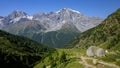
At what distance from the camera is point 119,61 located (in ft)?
452

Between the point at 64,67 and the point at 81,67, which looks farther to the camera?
the point at 64,67

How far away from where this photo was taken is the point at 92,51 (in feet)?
584

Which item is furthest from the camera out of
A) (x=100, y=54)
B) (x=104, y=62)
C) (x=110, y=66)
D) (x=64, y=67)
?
(x=100, y=54)

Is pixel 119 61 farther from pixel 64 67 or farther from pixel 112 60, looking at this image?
pixel 64 67

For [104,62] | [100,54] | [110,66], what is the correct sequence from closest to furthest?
[110,66] → [104,62] → [100,54]

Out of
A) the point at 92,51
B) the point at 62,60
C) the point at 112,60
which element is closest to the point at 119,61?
the point at 112,60

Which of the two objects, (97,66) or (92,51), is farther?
(92,51)

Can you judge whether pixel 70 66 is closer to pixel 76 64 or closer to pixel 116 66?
pixel 76 64

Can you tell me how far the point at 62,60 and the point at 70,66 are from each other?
127ft

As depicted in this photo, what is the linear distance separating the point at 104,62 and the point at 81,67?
47.4ft

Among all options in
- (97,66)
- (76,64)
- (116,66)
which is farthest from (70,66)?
(116,66)

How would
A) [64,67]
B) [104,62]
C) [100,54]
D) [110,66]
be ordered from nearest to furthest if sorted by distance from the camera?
[110,66]
[104,62]
[64,67]
[100,54]

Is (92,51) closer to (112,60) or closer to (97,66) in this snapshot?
(112,60)

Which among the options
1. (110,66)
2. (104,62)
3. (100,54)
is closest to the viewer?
(110,66)
